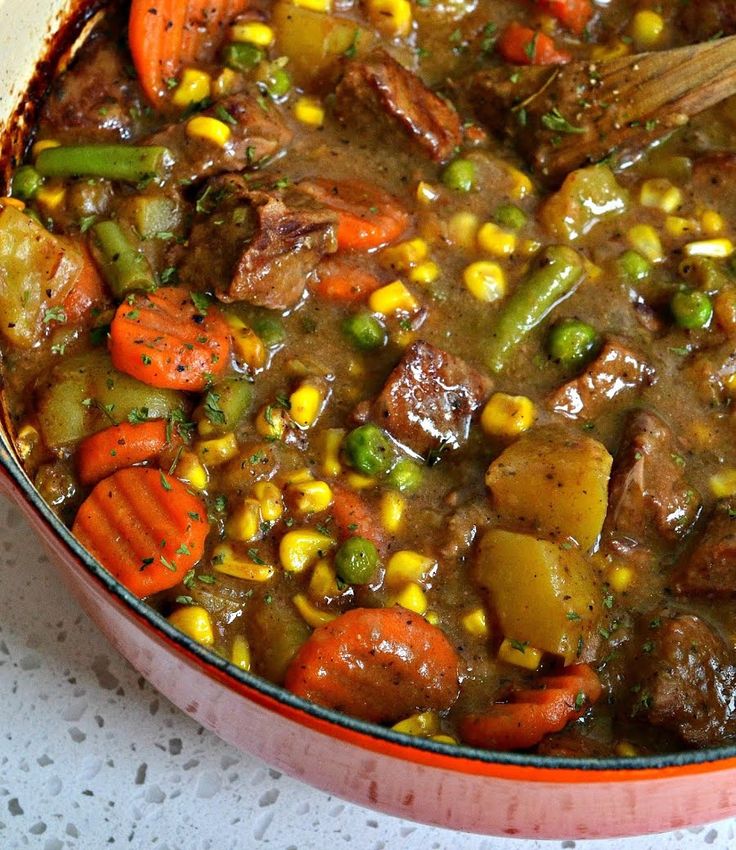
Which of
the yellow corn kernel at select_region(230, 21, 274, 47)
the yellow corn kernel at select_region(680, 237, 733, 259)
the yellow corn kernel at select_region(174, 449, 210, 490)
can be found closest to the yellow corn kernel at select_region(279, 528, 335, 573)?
the yellow corn kernel at select_region(174, 449, 210, 490)

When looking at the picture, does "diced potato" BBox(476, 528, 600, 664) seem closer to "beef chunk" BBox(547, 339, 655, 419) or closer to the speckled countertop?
"beef chunk" BBox(547, 339, 655, 419)

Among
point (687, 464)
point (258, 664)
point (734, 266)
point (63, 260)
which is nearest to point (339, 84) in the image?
point (63, 260)

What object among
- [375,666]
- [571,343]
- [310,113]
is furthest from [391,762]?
[310,113]

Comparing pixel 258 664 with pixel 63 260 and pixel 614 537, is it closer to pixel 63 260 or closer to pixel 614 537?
pixel 614 537

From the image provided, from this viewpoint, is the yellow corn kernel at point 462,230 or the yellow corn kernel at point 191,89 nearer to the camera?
the yellow corn kernel at point 462,230

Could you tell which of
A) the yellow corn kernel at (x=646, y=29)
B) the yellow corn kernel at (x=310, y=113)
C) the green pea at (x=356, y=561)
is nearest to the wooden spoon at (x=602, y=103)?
the yellow corn kernel at (x=646, y=29)

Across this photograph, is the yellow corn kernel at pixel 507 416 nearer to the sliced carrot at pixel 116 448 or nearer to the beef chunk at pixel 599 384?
the beef chunk at pixel 599 384
